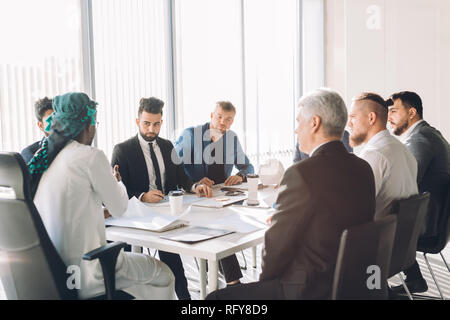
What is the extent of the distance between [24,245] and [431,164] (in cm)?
277

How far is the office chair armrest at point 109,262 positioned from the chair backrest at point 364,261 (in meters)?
0.92

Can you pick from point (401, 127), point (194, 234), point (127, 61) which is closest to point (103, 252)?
point (194, 234)

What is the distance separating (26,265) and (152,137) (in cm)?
176

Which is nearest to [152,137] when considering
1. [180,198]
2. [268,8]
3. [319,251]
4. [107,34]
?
[180,198]

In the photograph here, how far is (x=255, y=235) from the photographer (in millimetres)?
2082

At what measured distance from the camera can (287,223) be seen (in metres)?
1.65

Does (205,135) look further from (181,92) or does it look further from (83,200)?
(83,200)

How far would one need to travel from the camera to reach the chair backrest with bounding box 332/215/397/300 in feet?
5.12

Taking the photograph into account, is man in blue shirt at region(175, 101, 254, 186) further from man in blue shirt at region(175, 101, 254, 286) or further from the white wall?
the white wall

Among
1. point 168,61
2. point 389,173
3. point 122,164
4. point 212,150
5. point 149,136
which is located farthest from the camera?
point 168,61

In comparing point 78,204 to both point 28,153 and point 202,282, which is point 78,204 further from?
point 28,153

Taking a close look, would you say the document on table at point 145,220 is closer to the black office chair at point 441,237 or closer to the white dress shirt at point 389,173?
the white dress shirt at point 389,173

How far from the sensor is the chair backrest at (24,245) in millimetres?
1695

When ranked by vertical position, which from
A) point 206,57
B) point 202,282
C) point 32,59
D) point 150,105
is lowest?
point 202,282
